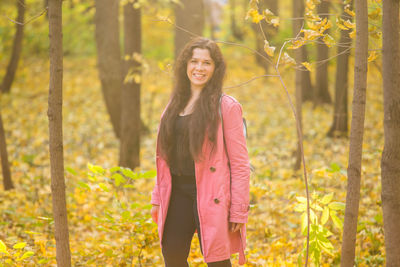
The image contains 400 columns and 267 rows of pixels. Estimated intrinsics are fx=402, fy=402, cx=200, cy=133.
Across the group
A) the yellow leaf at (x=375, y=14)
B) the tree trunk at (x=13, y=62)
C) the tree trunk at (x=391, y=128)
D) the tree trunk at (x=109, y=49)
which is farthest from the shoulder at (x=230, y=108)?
the tree trunk at (x=13, y=62)

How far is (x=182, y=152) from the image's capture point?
106 inches

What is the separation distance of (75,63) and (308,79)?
9.67 metres

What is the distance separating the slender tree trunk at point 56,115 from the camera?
261 centimetres

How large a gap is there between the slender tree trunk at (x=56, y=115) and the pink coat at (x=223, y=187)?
939 millimetres

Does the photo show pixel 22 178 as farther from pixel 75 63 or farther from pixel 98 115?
pixel 75 63

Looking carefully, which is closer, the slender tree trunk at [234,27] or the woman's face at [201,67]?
the woman's face at [201,67]

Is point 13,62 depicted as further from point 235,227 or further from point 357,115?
point 357,115

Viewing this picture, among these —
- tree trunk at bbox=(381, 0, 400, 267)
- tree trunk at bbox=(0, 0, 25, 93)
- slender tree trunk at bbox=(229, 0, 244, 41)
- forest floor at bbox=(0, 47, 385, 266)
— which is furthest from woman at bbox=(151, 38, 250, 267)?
slender tree trunk at bbox=(229, 0, 244, 41)

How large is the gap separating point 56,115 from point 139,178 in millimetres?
889

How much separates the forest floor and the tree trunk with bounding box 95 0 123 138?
4.48 ft

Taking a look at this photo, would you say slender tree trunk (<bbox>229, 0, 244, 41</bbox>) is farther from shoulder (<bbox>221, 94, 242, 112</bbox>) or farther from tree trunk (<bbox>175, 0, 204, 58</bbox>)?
shoulder (<bbox>221, 94, 242, 112</bbox>)

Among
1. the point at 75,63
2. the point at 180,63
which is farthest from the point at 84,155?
the point at 75,63

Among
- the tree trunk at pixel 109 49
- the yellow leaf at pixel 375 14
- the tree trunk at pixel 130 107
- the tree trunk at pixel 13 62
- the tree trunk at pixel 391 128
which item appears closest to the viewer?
the tree trunk at pixel 391 128

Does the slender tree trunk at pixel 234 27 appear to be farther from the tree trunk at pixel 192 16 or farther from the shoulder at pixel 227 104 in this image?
the shoulder at pixel 227 104
